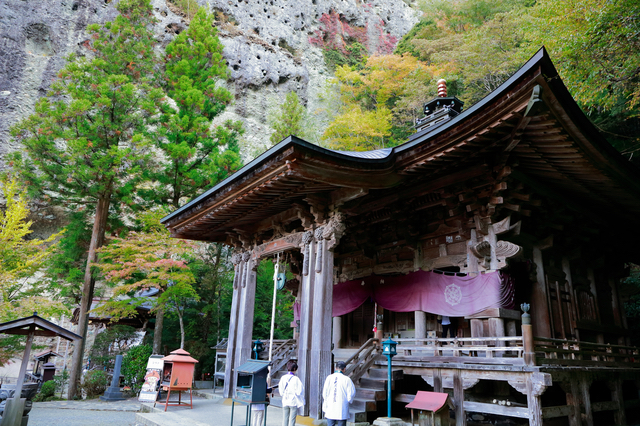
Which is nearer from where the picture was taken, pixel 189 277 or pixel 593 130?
pixel 593 130

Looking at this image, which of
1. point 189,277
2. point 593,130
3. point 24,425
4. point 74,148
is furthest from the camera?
point 74,148

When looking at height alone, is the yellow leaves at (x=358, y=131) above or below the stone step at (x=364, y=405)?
above

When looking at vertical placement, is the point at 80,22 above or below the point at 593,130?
above

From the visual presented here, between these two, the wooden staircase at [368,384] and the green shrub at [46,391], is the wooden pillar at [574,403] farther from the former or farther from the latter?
the green shrub at [46,391]

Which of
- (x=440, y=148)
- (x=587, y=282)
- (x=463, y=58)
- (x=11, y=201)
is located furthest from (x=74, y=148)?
(x=463, y=58)

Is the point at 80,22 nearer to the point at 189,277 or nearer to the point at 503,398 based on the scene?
the point at 189,277

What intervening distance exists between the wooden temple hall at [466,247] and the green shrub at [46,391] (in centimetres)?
870

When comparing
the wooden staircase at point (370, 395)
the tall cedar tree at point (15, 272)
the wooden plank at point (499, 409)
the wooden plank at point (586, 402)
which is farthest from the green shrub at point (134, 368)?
the wooden plank at point (586, 402)

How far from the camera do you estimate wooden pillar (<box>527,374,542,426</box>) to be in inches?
245

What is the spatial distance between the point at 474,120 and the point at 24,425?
9.34 meters

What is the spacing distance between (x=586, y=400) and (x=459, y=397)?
8.85ft

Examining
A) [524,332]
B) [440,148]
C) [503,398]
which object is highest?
[440,148]

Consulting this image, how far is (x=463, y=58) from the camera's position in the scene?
22375 mm

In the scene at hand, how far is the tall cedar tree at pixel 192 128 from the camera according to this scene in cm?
1780
